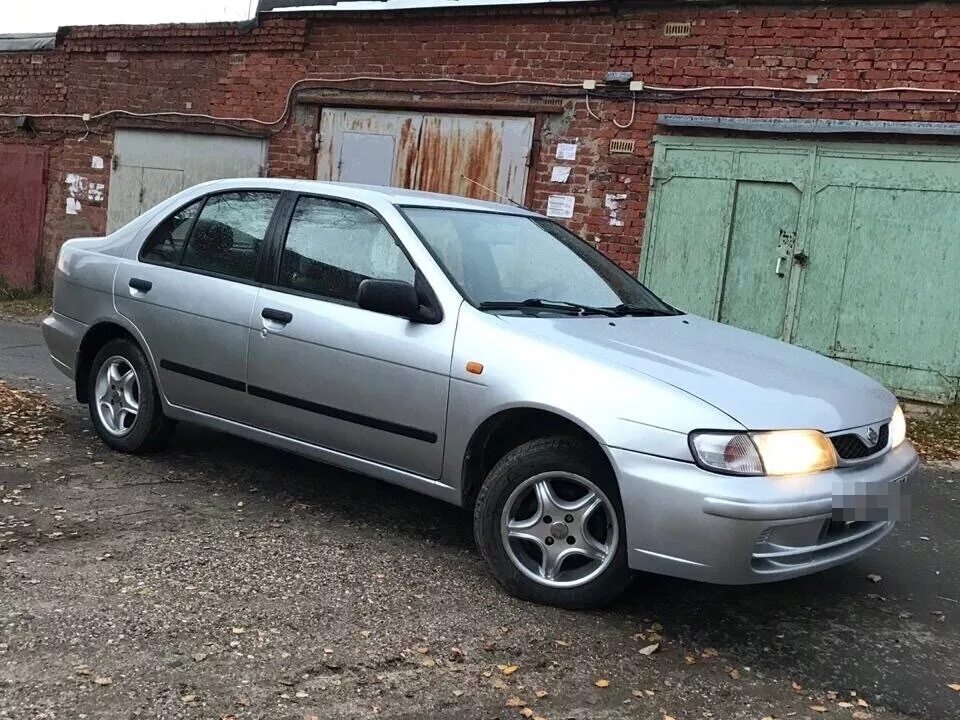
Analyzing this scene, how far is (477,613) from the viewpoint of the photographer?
369 cm

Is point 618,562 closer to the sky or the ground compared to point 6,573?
closer to the sky

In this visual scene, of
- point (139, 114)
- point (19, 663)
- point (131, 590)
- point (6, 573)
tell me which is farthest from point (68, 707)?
point (139, 114)

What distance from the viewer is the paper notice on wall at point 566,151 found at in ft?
33.1

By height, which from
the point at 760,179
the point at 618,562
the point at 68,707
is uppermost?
the point at 760,179

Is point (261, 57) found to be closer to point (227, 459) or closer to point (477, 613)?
point (227, 459)

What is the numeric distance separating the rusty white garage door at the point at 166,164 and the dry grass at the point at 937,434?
7930mm

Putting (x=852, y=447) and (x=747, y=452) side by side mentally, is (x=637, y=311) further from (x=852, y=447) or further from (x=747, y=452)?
(x=747, y=452)

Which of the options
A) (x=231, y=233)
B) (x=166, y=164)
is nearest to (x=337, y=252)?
(x=231, y=233)

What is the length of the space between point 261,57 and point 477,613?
999 cm

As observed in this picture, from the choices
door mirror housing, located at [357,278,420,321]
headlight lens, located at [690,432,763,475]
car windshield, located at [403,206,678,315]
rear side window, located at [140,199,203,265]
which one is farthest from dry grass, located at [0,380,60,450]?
headlight lens, located at [690,432,763,475]

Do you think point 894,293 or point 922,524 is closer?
point 922,524

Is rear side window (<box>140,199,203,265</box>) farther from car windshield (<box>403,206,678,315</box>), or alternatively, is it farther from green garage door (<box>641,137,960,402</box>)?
green garage door (<box>641,137,960,402</box>)

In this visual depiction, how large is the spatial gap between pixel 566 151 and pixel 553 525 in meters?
6.96

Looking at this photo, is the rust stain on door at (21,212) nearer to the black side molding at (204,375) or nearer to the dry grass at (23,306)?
the dry grass at (23,306)
